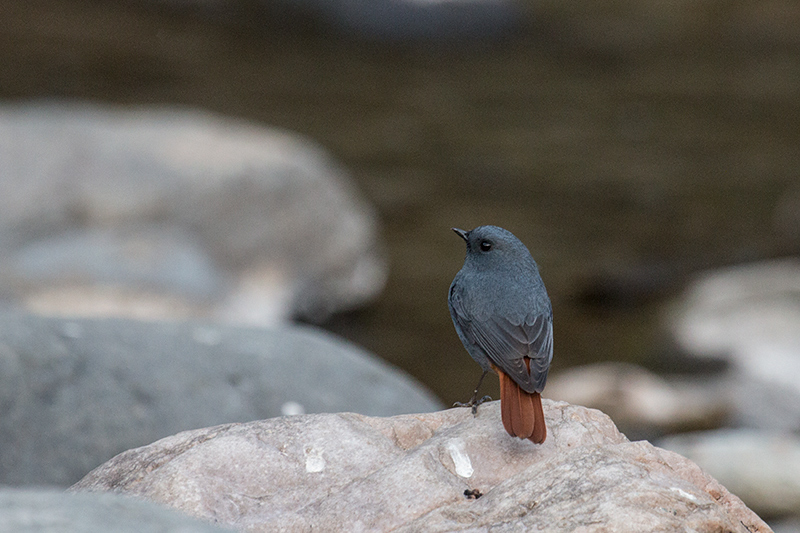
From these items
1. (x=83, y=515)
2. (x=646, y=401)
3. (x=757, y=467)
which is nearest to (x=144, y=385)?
(x=83, y=515)

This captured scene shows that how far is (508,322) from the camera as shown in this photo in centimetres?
366

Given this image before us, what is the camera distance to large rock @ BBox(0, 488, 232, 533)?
221 centimetres

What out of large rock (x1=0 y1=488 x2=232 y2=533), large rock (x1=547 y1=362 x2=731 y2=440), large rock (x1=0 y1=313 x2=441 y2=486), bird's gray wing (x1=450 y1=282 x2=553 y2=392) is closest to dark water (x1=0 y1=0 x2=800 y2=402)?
large rock (x1=547 y1=362 x2=731 y2=440)

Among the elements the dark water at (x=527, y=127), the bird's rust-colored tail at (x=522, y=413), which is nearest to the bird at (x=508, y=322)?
the bird's rust-colored tail at (x=522, y=413)

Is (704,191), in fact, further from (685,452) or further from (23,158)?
(23,158)

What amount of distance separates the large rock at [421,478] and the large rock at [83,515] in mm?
594

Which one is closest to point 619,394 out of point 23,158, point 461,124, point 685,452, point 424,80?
point 685,452

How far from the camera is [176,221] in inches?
343

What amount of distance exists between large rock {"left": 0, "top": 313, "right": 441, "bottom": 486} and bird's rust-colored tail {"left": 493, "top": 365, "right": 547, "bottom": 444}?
5.52ft

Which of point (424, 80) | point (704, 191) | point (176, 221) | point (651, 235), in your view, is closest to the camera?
point (176, 221)

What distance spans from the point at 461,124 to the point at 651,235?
4087 millimetres

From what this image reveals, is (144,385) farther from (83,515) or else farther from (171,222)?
(171,222)

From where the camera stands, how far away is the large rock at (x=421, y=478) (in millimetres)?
2879

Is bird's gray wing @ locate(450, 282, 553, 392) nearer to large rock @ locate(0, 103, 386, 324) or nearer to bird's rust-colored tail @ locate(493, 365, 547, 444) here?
bird's rust-colored tail @ locate(493, 365, 547, 444)
